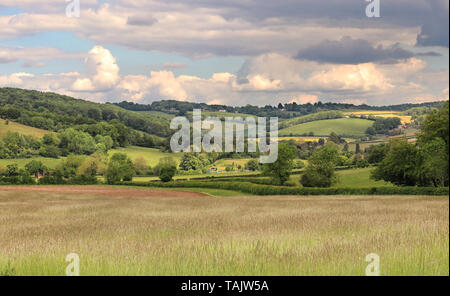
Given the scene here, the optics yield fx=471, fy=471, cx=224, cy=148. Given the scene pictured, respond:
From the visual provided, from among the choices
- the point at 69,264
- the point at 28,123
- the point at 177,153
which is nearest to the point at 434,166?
the point at 69,264

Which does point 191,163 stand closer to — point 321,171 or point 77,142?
point 321,171

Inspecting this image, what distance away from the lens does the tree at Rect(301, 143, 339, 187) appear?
78.2 m

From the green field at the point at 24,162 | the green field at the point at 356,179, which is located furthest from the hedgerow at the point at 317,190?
the green field at the point at 24,162

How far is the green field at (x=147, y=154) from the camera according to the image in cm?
14338

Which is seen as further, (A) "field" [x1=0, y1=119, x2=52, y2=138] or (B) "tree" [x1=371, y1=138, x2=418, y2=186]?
(A) "field" [x1=0, y1=119, x2=52, y2=138]

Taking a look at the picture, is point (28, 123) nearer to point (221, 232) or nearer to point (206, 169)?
point (206, 169)

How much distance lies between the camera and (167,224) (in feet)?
55.4

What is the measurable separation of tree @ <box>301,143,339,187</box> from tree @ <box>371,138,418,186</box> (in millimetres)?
9863

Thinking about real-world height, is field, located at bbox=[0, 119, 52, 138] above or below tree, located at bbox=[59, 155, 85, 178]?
above

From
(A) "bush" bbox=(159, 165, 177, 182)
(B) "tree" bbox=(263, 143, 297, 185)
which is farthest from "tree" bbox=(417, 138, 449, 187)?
(A) "bush" bbox=(159, 165, 177, 182)

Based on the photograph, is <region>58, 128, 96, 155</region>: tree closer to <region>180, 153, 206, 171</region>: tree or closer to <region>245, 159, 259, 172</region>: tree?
<region>180, 153, 206, 171</region>: tree

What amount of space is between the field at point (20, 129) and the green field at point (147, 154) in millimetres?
35540

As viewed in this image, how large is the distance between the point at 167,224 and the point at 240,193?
155 ft
